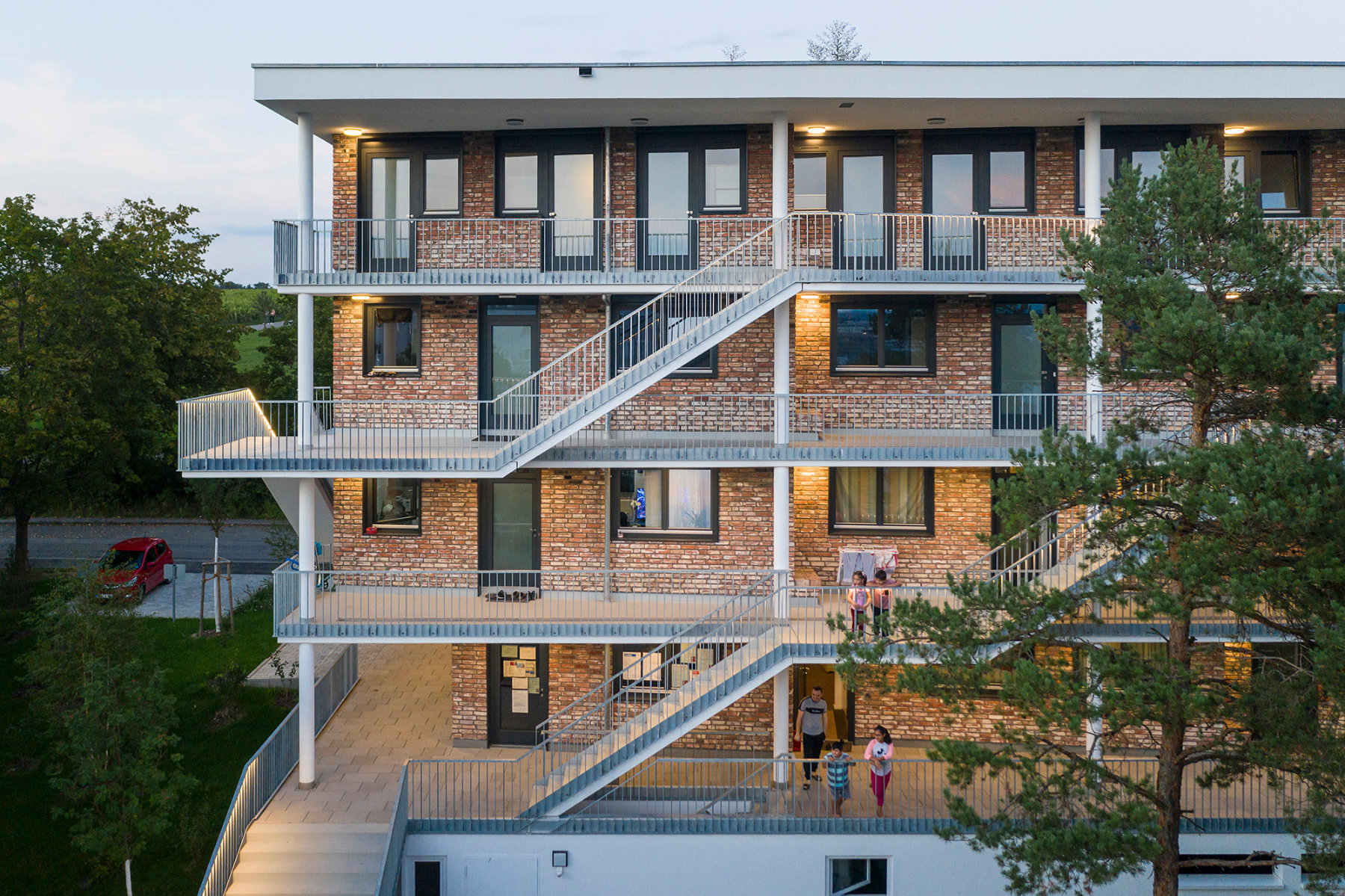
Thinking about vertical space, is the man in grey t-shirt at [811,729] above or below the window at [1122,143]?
below

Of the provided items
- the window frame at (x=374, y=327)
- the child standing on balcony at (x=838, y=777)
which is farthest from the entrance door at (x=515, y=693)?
the child standing on balcony at (x=838, y=777)

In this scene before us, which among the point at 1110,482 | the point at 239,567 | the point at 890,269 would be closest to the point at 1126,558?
the point at 1110,482

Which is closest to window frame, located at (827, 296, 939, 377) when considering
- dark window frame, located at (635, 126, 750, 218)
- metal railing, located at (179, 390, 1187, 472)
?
metal railing, located at (179, 390, 1187, 472)

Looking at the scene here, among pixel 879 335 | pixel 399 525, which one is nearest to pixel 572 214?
pixel 879 335

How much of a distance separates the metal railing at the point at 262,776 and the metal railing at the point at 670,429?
14.1 ft

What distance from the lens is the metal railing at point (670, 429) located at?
17188mm

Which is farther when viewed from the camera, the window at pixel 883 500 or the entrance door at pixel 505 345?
the entrance door at pixel 505 345

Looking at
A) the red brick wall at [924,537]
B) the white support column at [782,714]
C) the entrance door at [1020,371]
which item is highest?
the entrance door at [1020,371]

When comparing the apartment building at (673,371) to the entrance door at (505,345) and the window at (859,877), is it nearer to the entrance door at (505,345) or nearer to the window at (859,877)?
the entrance door at (505,345)

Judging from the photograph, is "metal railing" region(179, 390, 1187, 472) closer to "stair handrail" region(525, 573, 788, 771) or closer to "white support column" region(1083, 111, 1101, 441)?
"white support column" region(1083, 111, 1101, 441)

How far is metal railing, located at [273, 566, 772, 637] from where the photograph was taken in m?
17.2

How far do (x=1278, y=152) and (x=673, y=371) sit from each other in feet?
37.4

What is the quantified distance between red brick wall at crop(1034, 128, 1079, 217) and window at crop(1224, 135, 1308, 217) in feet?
9.05

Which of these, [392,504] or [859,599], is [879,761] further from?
[392,504]
